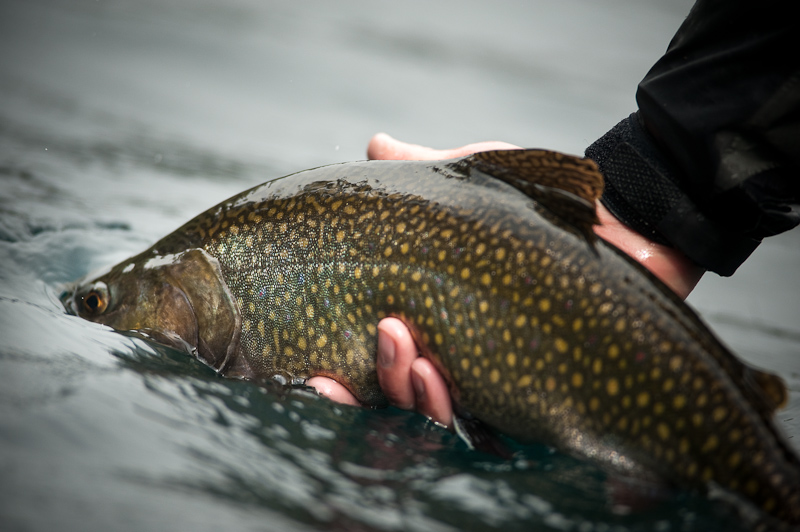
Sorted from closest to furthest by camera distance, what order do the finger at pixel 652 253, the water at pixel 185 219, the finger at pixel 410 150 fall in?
1. the water at pixel 185 219
2. the finger at pixel 652 253
3. the finger at pixel 410 150

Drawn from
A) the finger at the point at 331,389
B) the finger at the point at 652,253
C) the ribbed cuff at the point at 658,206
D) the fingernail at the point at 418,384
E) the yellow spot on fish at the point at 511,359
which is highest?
the ribbed cuff at the point at 658,206

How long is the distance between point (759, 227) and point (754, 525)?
169cm

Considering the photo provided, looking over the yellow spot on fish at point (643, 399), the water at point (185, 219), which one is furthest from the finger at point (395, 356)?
the yellow spot on fish at point (643, 399)

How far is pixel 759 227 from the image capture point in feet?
10.8

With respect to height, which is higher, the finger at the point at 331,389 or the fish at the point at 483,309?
the fish at the point at 483,309

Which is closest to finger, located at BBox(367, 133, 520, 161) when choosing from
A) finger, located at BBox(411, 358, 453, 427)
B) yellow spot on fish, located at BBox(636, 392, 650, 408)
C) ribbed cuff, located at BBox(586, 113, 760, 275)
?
ribbed cuff, located at BBox(586, 113, 760, 275)

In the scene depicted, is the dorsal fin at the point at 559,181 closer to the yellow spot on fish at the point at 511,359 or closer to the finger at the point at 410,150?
the yellow spot on fish at the point at 511,359

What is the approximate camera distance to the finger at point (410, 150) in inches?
159

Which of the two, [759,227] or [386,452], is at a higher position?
[759,227]

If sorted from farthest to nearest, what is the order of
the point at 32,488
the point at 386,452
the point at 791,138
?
the point at 791,138 → the point at 386,452 → the point at 32,488

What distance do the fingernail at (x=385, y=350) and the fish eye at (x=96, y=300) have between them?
5.38 feet

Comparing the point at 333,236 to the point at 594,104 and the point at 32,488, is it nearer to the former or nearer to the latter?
the point at 32,488

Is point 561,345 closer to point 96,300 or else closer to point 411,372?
point 411,372

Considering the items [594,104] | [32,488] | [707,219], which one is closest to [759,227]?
[707,219]
